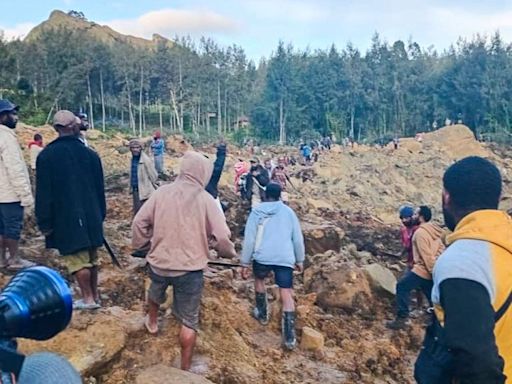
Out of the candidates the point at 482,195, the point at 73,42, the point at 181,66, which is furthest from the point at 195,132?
the point at 482,195

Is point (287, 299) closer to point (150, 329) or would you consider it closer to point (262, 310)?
point (262, 310)

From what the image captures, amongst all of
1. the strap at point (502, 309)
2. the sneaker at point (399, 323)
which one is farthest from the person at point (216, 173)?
the strap at point (502, 309)

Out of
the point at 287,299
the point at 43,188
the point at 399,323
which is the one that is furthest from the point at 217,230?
the point at 399,323

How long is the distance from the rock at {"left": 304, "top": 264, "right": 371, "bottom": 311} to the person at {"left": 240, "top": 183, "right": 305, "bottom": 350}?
67.8 inches

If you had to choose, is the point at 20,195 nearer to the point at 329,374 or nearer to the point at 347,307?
the point at 329,374

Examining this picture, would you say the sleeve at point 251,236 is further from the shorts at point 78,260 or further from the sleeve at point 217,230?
the shorts at point 78,260

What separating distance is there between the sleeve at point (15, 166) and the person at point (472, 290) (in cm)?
375

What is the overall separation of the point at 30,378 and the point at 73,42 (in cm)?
5143

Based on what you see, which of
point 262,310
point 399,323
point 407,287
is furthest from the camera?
point 399,323

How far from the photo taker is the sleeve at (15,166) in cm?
502

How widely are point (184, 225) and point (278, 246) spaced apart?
5.45 feet

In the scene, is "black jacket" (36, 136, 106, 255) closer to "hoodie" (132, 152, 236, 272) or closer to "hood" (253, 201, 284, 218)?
"hoodie" (132, 152, 236, 272)

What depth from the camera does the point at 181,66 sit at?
53156mm

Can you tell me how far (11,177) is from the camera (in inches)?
199
